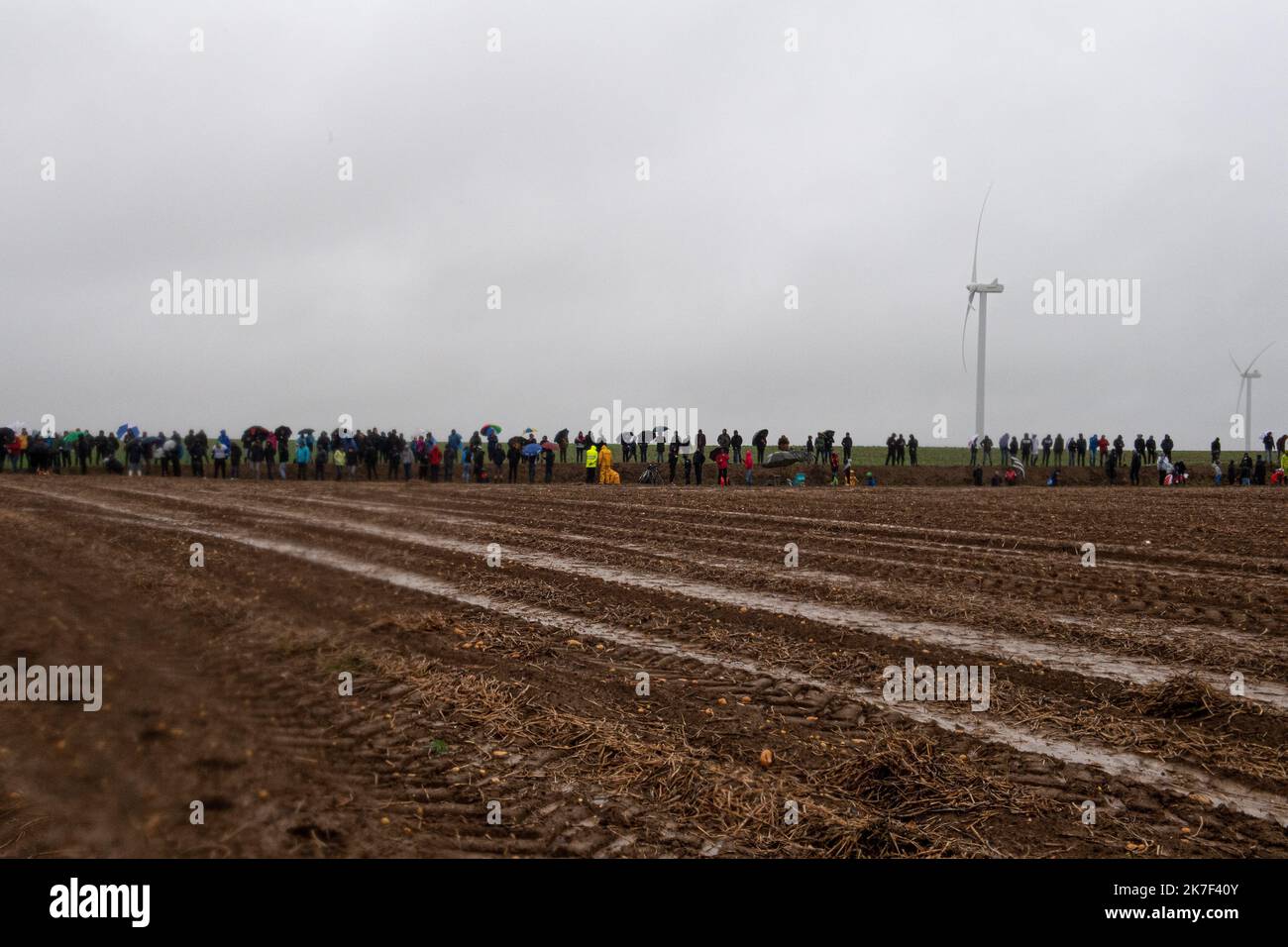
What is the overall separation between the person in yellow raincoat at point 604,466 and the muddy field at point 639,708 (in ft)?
82.7

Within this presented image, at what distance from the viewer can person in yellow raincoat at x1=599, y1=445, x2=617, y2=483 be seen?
3819 centimetres

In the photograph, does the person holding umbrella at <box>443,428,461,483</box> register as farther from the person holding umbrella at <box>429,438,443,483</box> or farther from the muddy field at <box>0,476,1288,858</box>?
the muddy field at <box>0,476,1288,858</box>

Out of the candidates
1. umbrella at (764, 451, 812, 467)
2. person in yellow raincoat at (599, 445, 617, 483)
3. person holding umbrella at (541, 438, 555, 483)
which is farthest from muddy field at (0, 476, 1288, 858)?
umbrella at (764, 451, 812, 467)

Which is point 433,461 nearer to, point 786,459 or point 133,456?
point 133,456

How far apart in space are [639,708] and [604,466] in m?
33.0

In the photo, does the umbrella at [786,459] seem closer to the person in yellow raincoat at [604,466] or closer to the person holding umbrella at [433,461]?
the person in yellow raincoat at [604,466]

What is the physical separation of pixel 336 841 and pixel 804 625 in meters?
5.69

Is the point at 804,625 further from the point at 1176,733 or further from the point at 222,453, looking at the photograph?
the point at 222,453

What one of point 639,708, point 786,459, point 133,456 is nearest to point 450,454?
point 133,456

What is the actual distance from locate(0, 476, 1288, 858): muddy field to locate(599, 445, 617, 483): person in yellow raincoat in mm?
25194

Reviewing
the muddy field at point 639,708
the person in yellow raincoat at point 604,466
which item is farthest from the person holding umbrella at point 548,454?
the muddy field at point 639,708

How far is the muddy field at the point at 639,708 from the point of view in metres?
3.95

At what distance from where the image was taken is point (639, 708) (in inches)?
237
